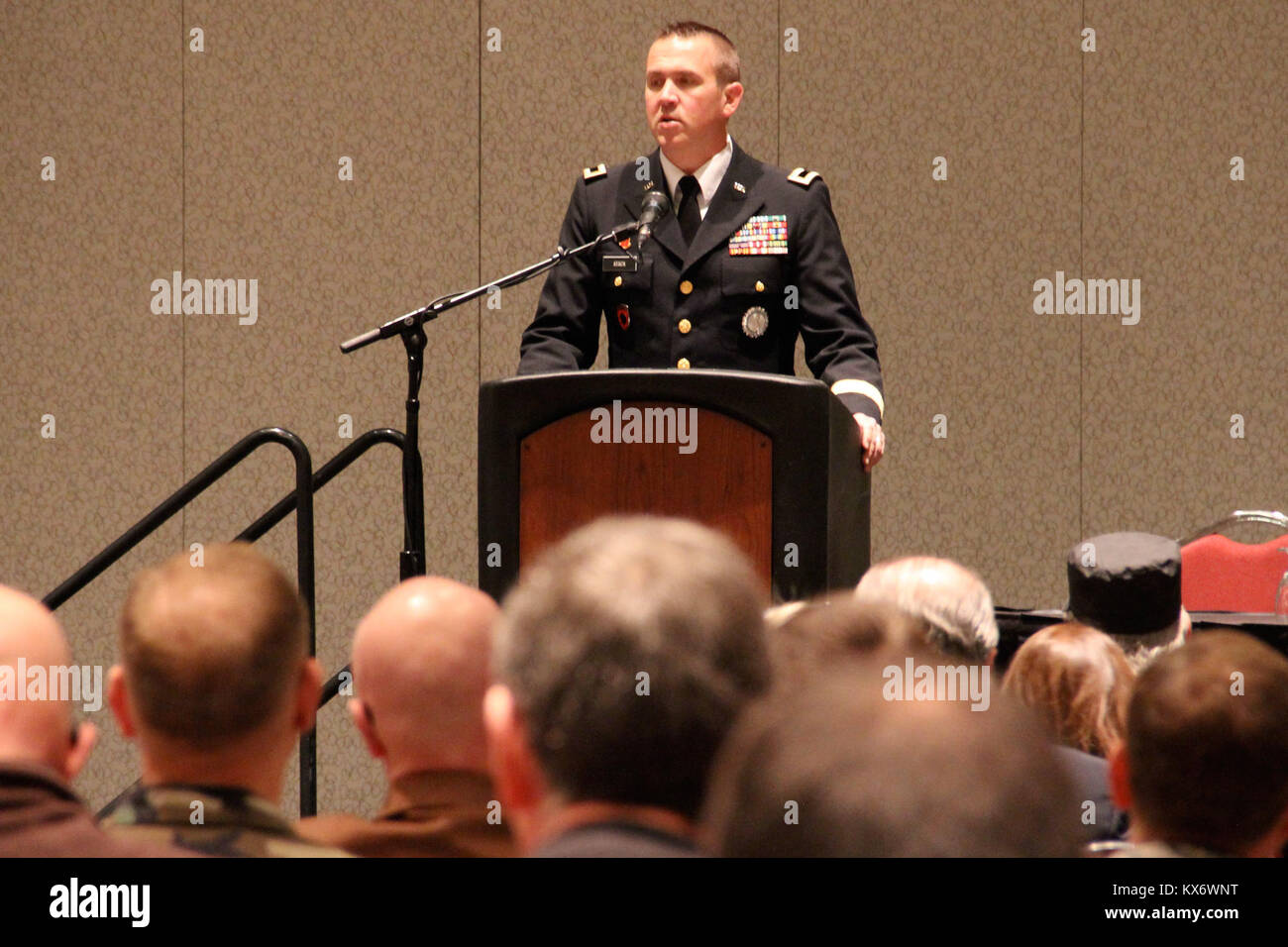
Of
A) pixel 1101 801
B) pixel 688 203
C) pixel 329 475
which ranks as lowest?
pixel 1101 801

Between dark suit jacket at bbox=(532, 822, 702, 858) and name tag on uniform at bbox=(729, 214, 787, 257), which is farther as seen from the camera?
name tag on uniform at bbox=(729, 214, 787, 257)

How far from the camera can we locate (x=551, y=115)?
469cm

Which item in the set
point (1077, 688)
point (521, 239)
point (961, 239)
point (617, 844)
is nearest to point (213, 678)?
point (617, 844)

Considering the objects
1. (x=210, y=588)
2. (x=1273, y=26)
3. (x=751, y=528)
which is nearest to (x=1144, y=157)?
(x=1273, y=26)

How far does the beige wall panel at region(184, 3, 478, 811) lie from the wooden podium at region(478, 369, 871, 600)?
8.22 feet

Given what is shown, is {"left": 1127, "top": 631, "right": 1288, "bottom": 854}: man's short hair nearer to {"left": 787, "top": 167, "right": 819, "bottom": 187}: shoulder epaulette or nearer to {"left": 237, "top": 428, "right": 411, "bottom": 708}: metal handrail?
{"left": 787, "top": 167, "right": 819, "bottom": 187}: shoulder epaulette

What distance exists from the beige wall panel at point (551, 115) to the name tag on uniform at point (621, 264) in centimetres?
186

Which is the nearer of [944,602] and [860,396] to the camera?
[944,602]

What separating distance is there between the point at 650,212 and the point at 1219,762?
1.68m

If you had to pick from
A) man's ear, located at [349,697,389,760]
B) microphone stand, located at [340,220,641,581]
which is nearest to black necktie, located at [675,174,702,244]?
microphone stand, located at [340,220,641,581]

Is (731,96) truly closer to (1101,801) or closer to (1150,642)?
(1150,642)

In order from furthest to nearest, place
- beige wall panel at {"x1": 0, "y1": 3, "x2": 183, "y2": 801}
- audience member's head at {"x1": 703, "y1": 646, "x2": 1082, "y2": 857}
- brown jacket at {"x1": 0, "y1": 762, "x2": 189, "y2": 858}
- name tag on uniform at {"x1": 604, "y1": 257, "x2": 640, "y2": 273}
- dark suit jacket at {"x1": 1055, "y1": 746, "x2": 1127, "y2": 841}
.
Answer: beige wall panel at {"x1": 0, "y1": 3, "x2": 183, "y2": 801} → name tag on uniform at {"x1": 604, "y1": 257, "x2": 640, "y2": 273} → dark suit jacket at {"x1": 1055, "y1": 746, "x2": 1127, "y2": 841} → brown jacket at {"x1": 0, "y1": 762, "x2": 189, "y2": 858} → audience member's head at {"x1": 703, "y1": 646, "x2": 1082, "y2": 857}

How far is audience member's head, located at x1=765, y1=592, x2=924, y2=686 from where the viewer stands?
1.37 meters

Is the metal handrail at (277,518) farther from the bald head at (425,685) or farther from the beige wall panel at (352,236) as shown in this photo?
the bald head at (425,685)
